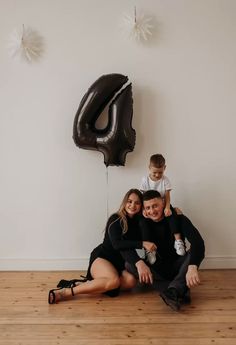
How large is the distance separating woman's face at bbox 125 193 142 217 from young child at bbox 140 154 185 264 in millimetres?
159

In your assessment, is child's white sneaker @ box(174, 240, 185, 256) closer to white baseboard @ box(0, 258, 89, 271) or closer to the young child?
the young child

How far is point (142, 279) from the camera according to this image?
2.47m

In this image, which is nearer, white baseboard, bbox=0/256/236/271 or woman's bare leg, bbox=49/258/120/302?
woman's bare leg, bbox=49/258/120/302

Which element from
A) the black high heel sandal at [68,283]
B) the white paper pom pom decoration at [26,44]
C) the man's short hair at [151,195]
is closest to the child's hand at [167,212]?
the man's short hair at [151,195]

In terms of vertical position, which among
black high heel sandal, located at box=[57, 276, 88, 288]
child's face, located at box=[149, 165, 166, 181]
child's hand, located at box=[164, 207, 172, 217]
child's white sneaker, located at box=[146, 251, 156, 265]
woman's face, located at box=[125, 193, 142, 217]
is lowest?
black high heel sandal, located at box=[57, 276, 88, 288]

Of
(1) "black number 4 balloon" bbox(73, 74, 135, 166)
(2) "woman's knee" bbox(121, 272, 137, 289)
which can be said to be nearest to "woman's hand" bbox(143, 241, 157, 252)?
(2) "woman's knee" bbox(121, 272, 137, 289)

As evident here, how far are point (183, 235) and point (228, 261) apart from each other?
65 centimetres

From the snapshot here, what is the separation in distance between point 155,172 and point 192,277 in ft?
2.44

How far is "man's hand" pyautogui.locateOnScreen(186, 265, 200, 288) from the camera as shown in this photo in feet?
7.89

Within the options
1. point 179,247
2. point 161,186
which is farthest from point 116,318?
point 161,186

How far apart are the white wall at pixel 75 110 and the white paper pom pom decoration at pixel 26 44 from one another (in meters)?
0.06

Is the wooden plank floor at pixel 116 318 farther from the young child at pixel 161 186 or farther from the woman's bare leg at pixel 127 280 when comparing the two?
the young child at pixel 161 186

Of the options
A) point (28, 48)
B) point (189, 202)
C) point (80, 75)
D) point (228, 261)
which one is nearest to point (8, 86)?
point (28, 48)

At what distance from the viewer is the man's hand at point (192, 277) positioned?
2406 millimetres
